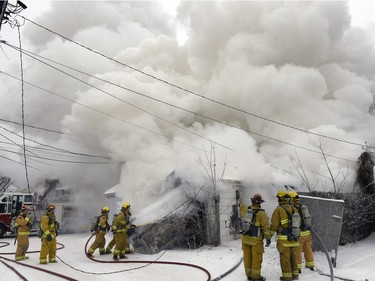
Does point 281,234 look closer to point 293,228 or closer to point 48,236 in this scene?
point 293,228

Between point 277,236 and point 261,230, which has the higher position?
point 261,230

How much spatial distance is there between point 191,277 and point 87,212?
13.0 metres

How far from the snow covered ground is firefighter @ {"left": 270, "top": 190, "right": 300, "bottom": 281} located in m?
0.41

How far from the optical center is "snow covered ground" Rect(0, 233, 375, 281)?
258 inches

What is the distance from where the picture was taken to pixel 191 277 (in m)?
6.80

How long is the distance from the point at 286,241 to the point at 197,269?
2.35 metres

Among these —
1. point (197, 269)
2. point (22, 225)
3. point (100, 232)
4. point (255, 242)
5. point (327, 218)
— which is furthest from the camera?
point (100, 232)

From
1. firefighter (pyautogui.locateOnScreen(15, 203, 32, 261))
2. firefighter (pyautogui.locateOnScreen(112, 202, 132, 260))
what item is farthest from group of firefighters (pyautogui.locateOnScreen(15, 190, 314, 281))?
firefighter (pyautogui.locateOnScreen(15, 203, 32, 261))

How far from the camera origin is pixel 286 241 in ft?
20.0

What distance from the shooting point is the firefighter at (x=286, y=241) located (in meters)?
6.02

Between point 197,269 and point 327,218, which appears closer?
point 197,269

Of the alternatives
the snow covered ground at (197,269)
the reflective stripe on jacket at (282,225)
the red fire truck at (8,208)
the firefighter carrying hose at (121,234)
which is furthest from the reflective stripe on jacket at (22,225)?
the reflective stripe on jacket at (282,225)

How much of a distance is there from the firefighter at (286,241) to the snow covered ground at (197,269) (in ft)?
1.35

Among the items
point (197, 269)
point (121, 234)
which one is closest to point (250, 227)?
point (197, 269)
